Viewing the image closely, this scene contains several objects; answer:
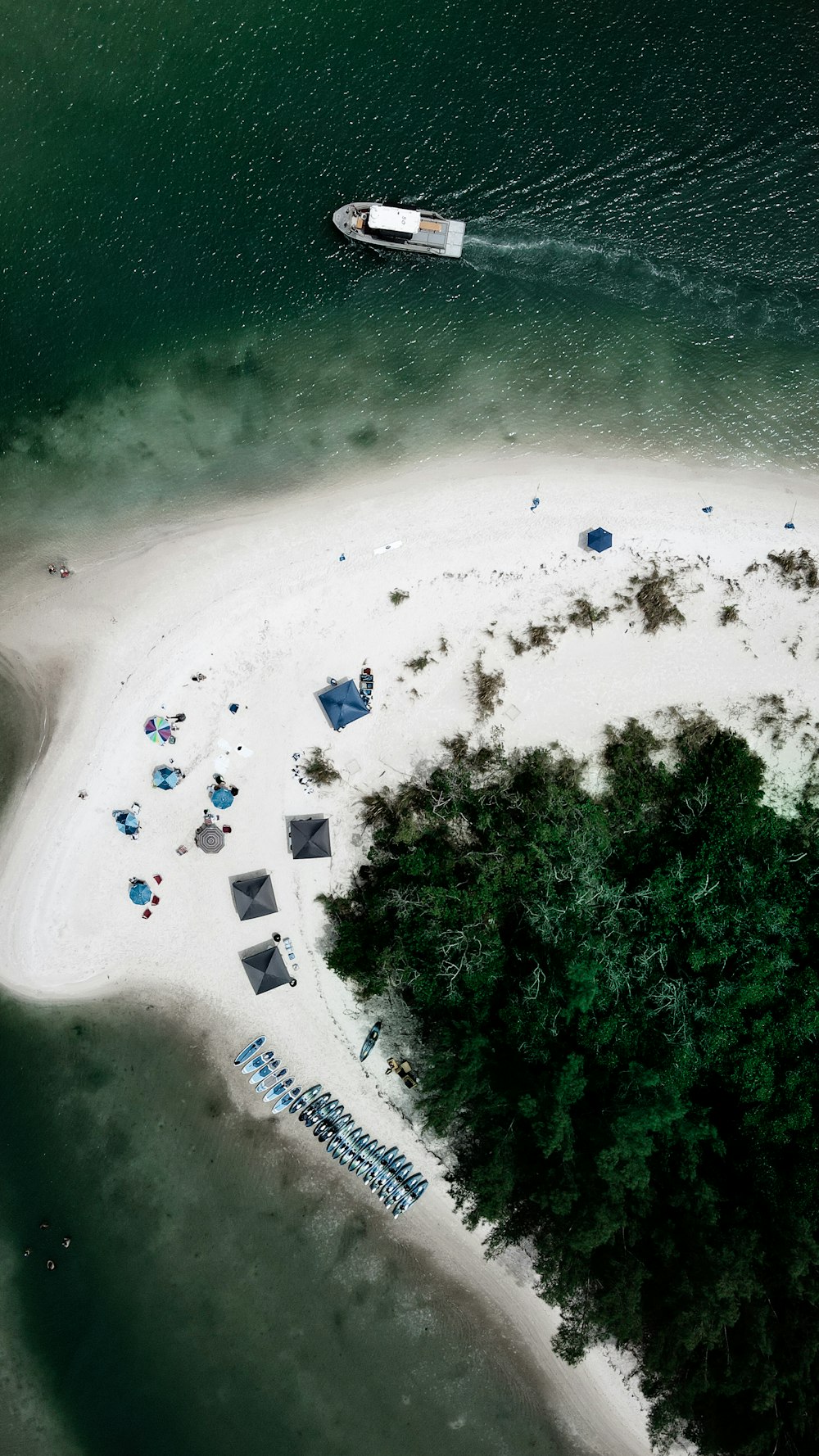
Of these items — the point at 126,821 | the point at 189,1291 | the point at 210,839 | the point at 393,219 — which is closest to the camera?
the point at 393,219

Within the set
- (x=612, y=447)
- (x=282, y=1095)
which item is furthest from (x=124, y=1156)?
(x=612, y=447)

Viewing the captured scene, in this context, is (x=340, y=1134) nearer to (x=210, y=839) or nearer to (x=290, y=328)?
(x=210, y=839)

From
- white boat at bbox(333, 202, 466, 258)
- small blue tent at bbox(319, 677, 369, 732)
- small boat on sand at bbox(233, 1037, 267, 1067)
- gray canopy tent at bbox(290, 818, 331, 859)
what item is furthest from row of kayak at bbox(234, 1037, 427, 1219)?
white boat at bbox(333, 202, 466, 258)

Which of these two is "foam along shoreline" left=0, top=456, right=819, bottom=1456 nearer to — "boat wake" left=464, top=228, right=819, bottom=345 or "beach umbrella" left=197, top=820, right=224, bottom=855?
"beach umbrella" left=197, top=820, right=224, bottom=855

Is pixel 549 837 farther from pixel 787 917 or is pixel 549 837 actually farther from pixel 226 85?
pixel 226 85

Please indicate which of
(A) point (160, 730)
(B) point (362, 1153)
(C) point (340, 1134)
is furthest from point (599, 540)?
(B) point (362, 1153)

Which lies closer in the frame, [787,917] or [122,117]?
[787,917]
